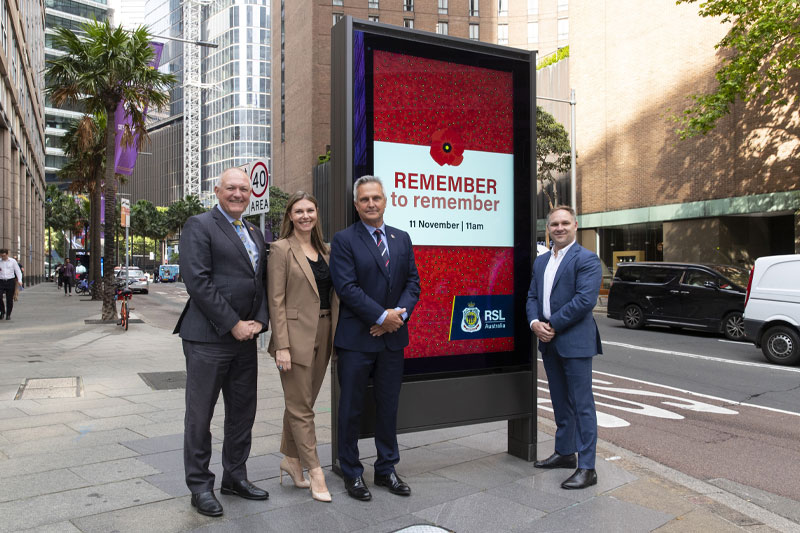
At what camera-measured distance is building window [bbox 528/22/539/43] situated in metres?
61.5

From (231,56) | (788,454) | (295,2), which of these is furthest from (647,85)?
(231,56)

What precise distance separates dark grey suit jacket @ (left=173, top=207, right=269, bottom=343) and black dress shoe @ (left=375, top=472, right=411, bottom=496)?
4.27 ft

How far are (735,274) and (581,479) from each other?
514 inches

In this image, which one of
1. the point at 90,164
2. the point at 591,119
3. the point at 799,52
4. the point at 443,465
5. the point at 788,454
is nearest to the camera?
the point at 443,465

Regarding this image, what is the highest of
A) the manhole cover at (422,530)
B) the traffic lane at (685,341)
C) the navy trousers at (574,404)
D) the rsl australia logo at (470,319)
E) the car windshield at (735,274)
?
the car windshield at (735,274)

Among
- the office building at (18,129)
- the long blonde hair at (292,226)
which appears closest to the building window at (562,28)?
the office building at (18,129)

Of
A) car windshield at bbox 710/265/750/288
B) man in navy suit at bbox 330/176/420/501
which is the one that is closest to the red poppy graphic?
man in navy suit at bbox 330/176/420/501

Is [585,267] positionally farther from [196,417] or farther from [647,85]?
[647,85]

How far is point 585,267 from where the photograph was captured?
4668 mm

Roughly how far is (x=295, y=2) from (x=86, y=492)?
76925 millimetres

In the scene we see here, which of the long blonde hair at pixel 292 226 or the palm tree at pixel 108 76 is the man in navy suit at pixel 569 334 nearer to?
the long blonde hair at pixel 292 226

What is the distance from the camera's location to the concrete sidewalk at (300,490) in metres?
3.79

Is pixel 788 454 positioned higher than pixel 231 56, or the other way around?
pixel 231 56

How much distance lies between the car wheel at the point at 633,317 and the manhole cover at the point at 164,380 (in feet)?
38.9
